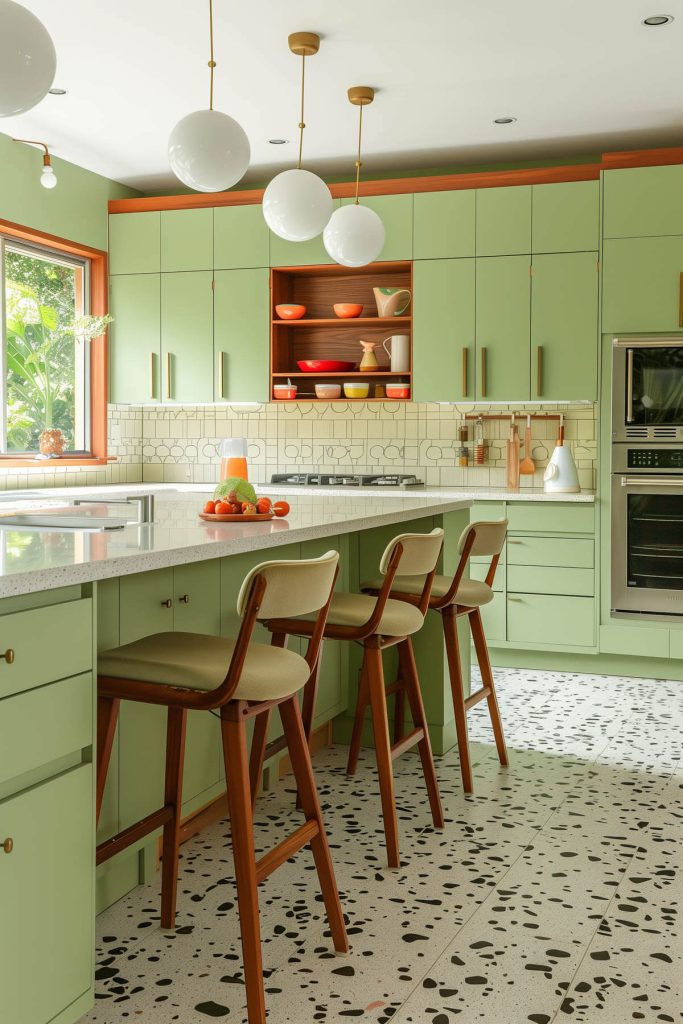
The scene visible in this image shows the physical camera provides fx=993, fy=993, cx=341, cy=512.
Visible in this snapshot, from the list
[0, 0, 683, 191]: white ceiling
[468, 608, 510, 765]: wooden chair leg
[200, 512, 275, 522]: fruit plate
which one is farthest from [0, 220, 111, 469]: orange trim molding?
[200, 512, 275, 522]: fruit plate

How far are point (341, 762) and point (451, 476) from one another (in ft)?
8.77

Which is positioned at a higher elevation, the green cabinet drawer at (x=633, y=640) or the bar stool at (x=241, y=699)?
the bar stool at (x=241, y=699)

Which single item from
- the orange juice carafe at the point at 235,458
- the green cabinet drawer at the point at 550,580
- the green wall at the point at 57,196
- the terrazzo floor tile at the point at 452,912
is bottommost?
the terrazzo floor tile at the point at 452,912

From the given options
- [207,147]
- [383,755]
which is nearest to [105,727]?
[383,755]

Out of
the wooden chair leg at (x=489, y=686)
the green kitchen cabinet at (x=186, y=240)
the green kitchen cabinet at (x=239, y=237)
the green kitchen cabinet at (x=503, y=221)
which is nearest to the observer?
the wooden chair leg at (x=489, y=686)

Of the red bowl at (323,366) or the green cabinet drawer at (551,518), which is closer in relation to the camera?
the green cabinet drawer at (551,518)

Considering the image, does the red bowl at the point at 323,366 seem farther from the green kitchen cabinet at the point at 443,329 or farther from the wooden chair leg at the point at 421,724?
the wooden chair leg at the point at 421,724

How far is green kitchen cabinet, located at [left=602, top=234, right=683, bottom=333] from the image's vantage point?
494 centimetres

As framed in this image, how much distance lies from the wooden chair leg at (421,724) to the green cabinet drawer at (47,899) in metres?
1.34

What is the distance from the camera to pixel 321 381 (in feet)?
20.2

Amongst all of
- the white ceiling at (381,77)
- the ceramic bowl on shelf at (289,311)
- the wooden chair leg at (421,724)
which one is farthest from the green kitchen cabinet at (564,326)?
the wooden chair leg at (421,724)

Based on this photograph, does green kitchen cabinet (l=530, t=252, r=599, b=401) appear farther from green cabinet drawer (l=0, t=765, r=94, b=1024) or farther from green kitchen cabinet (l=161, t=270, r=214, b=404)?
green cabinet drawer (l=0, t=765, r=94, b=1024)

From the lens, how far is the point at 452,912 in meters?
2.41

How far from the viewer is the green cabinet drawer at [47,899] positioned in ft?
5.21
